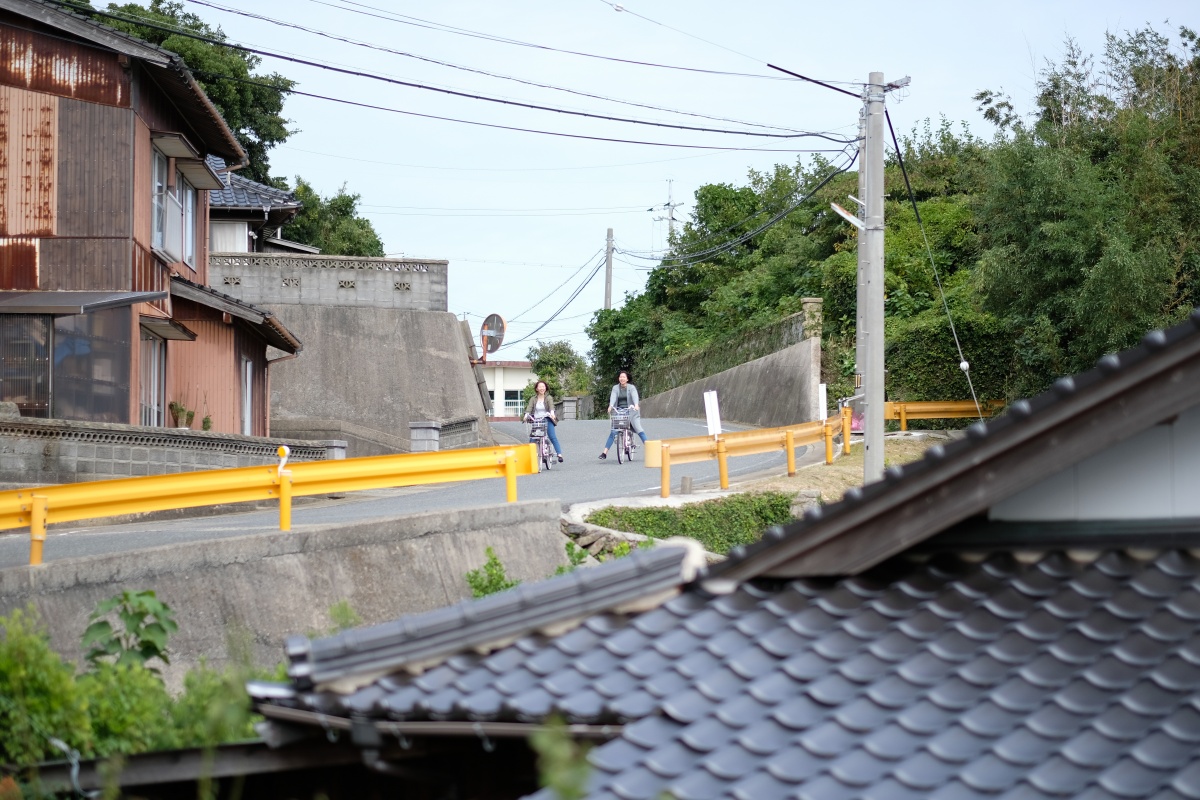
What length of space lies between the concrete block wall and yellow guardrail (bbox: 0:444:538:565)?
1988cm

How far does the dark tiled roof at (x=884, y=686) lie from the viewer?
157 inches

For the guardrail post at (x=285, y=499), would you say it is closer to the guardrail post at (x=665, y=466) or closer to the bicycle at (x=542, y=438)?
the guardrail post at (x=665, y=466)

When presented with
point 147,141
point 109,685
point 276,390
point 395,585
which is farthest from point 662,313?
point 109,685

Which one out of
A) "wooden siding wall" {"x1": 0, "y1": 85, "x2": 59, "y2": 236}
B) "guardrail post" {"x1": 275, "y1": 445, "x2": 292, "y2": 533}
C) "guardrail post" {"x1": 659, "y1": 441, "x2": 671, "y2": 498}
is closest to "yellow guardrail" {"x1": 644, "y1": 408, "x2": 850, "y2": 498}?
"guardrail post" {"x1": 659, "y1": 441, "x2": 671, "y2": 498}

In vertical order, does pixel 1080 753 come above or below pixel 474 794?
above

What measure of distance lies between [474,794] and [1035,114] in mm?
29410

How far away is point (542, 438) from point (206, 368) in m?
7.22

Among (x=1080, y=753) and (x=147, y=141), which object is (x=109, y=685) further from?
(x=147, y=141)

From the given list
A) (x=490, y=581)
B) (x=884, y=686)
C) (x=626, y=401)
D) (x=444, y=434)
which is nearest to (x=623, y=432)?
(x=626, y=401)

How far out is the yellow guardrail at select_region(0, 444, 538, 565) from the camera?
1048 cm

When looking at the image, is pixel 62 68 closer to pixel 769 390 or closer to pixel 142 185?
pixel 142 185

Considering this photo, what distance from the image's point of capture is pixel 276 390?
32.1m

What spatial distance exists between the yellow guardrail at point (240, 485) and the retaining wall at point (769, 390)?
671 inches

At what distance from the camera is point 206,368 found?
23781 millimetres
